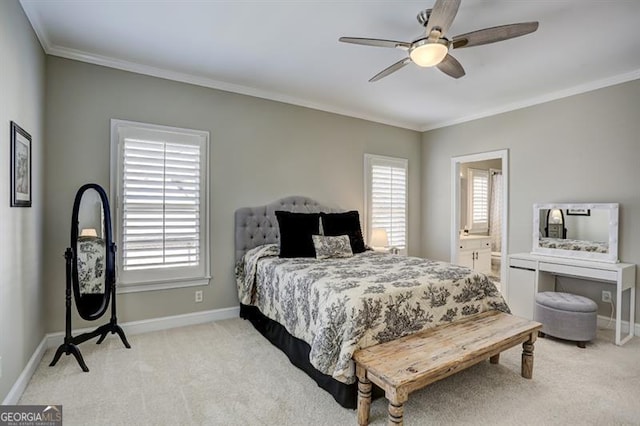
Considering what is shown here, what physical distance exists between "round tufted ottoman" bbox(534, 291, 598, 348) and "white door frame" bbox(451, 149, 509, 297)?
49.7 inches

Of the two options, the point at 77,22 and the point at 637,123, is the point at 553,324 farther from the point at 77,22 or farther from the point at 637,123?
the point at 77,22

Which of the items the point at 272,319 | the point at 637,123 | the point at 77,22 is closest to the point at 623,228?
the point at 637,123

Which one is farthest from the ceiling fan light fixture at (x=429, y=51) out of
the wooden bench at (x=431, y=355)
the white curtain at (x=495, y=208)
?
the white curtain at (x=495, y=208)

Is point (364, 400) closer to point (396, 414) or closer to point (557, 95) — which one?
point (396, 414)

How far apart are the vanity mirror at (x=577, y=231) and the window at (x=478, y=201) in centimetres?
254

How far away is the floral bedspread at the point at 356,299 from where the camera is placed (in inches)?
85.4

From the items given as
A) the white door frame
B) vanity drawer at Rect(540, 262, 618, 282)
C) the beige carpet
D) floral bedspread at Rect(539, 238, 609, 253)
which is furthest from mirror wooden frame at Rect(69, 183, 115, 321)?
floral bedspread at Rect(539, 238, 609, 253)

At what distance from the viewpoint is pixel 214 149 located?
12.5ft

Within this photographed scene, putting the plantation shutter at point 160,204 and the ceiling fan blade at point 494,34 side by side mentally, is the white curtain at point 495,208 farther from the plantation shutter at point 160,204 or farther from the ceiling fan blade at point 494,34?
the plantation shutter at point 160,204

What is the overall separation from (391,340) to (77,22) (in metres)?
3.48

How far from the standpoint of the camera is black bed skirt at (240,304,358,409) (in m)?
2.15

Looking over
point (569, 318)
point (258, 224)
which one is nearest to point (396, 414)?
point (569, 318)

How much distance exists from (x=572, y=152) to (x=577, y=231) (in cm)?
96

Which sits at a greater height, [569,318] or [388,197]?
[388,197]
